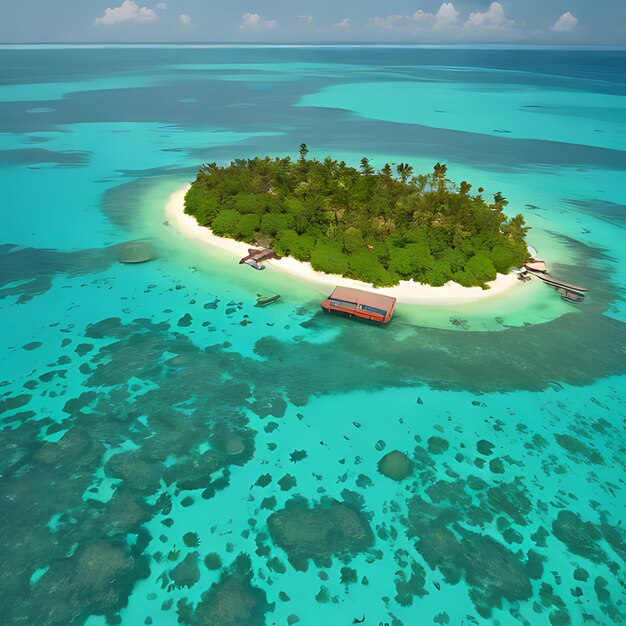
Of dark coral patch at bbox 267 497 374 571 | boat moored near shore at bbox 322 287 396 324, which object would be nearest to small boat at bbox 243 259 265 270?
boat moored near shore at bbox 322 287 396 324

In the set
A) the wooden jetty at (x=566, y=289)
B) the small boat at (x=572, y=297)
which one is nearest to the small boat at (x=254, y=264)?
the wooden jetty at (x=566, y=289)

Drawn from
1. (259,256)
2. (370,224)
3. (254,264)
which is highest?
(370,224)

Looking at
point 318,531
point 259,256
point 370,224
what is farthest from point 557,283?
point 318,531

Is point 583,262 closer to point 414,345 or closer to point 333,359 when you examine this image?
point 414,345

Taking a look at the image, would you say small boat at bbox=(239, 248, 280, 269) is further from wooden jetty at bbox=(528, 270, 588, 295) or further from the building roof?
wooden jetty at bbox=(528, 270, 588, 295)

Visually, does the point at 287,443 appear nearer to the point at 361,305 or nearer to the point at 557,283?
the point at 361,305

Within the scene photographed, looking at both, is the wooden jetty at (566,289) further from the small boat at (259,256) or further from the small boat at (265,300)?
the small boat at (259,256)

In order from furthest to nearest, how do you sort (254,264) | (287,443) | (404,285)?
(254,264)
(404,285)
(287,443)

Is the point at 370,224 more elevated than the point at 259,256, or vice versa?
the point at 370,224
